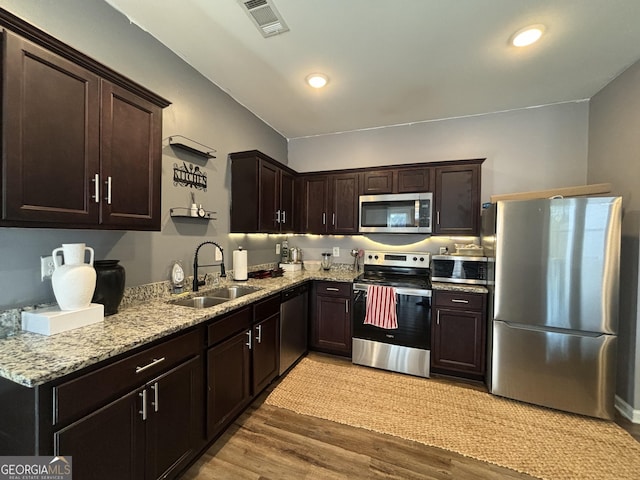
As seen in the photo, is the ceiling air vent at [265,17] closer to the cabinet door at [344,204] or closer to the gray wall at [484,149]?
the cabinet door at [344,204]

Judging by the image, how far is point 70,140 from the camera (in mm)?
1288

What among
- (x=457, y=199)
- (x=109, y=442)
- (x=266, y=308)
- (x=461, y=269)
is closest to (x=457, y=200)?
(x=457, y=199)

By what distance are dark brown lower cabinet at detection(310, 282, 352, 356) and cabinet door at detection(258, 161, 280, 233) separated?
884 mm

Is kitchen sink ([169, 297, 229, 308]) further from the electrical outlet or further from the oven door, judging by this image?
the oven door

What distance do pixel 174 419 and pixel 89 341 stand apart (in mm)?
640

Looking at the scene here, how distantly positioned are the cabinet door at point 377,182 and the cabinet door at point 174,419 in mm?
2569

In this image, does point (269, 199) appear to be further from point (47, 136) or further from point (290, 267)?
point (47, 136)

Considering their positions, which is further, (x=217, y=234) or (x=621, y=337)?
(x=217, y=234)

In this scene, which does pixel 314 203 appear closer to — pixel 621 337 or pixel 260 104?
pixel 260 104

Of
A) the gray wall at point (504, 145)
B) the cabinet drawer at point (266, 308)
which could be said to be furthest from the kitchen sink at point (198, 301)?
the gray wall at point (504, 145)

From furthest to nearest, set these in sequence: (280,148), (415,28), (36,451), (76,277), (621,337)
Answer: (280,148) < (621,337) < (415,28) < (76,277) < (36,451)

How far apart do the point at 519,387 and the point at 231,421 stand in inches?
95.3

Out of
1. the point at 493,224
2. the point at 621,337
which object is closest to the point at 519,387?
the point at 621,337

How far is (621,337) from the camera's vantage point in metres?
2.24
